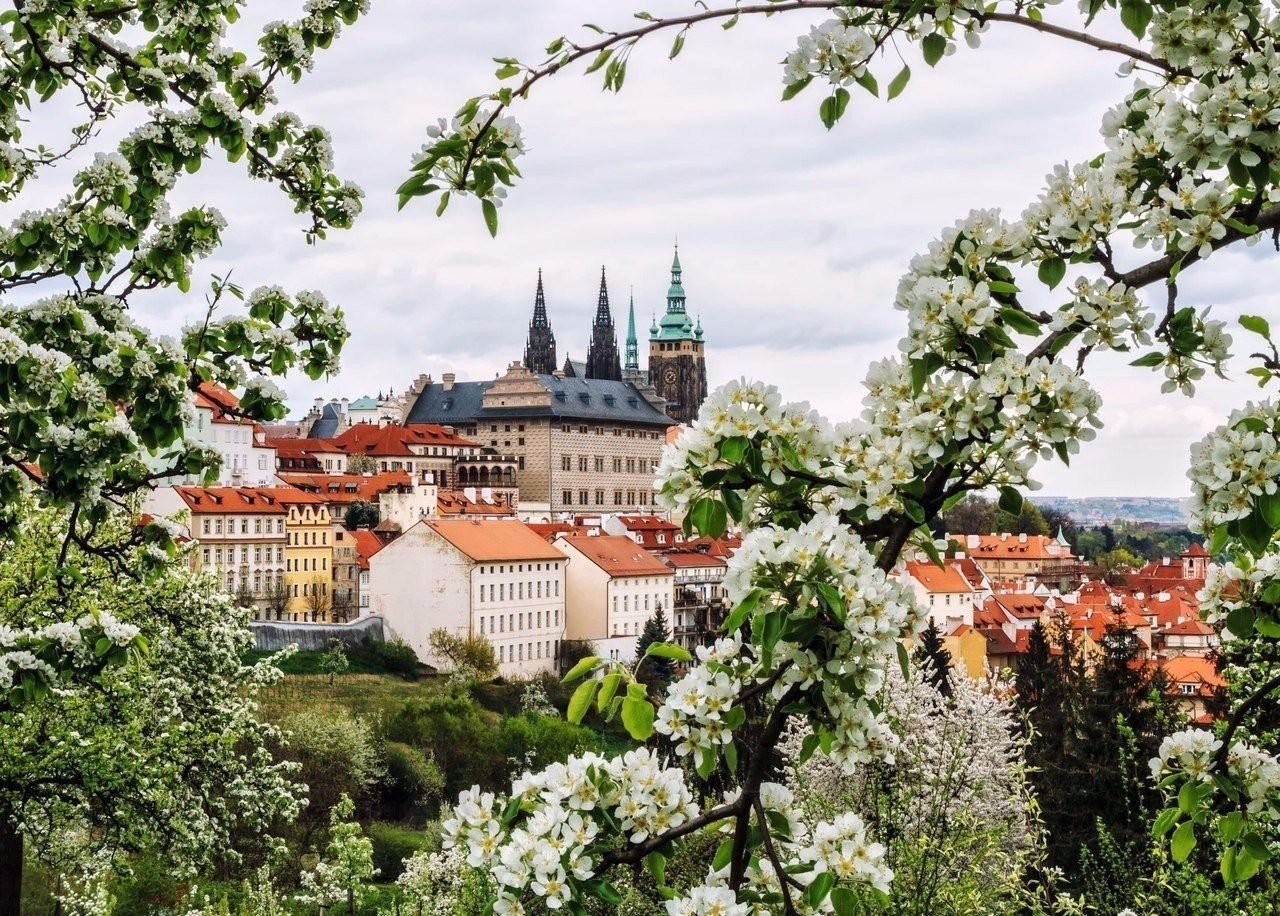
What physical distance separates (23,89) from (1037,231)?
15.8 feet

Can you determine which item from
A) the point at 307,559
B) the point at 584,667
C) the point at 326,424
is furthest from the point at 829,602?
the point at 326,424

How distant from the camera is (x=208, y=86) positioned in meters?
5.85

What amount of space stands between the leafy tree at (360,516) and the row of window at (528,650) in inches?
609

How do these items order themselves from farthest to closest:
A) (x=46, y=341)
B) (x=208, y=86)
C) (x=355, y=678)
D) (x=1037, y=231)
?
(x=355, y=678) < (x=208, y=86) < (x=46, y=341) < (x=1037, y=231)

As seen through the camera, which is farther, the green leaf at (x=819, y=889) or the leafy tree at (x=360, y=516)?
the leafy tree at (x=360, y=516)

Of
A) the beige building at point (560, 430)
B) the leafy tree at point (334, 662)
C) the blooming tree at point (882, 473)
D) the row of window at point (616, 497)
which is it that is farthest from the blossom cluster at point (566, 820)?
the row of window at point (616, 497)

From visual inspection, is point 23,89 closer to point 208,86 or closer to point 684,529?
point 208,86

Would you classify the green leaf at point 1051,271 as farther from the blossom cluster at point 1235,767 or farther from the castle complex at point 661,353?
the castle complex at point 661,353

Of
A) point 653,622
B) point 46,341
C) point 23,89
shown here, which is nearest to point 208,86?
point 23,89

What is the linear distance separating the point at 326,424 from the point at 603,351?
→ 3343 cm

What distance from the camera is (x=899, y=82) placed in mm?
2777

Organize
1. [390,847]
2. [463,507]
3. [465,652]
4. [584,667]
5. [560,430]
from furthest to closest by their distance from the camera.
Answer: [560,430] < [463,507] < [465,652] < [390,847] < [584,667]

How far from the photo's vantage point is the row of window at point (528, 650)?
71.1 meters

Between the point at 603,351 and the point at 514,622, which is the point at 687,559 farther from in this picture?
the point at 603,351
